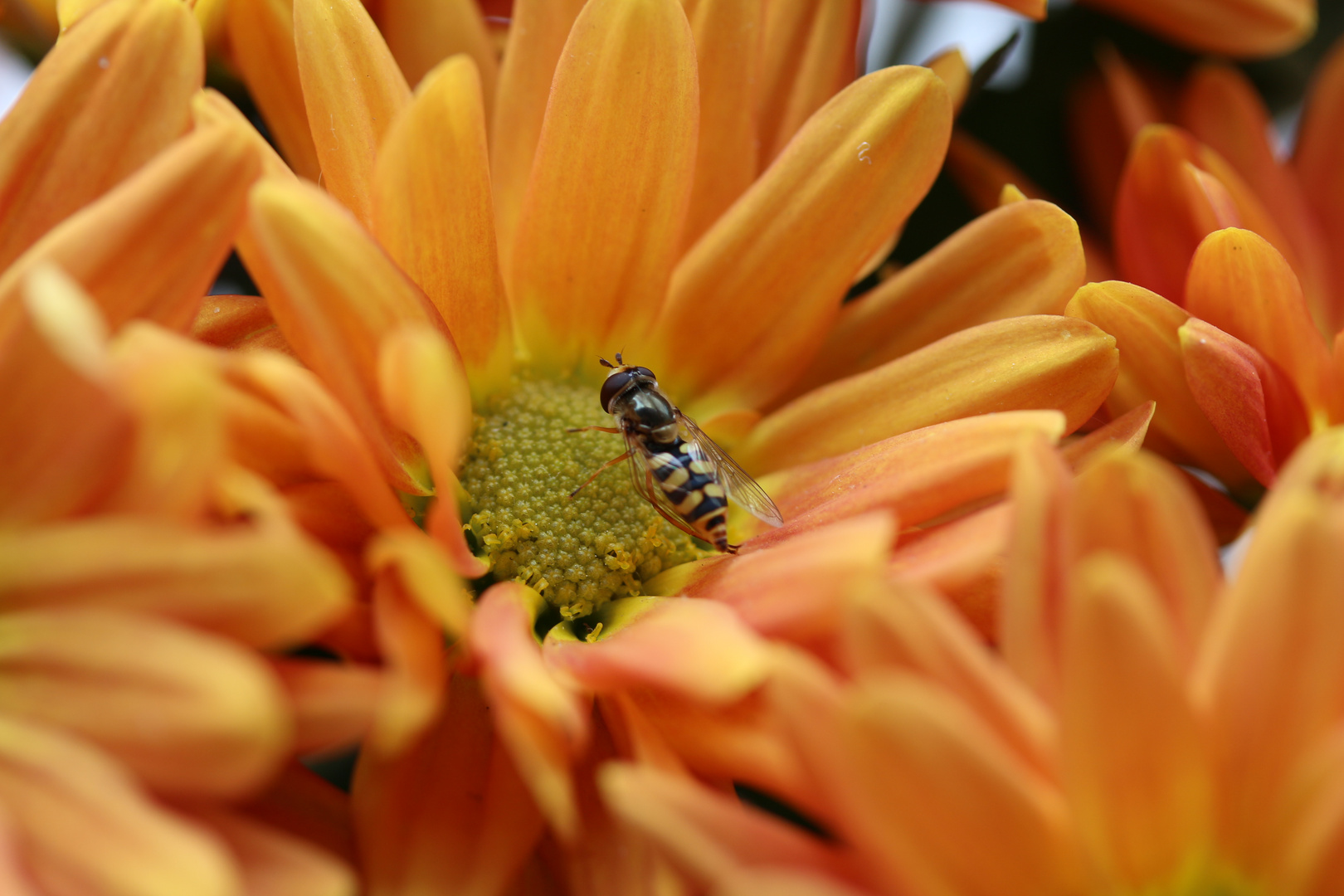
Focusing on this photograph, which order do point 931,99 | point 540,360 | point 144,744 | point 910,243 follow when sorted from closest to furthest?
point 144,744
point 931,99
point 540,360
point 910,243

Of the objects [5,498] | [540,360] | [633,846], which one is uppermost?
[5,498]

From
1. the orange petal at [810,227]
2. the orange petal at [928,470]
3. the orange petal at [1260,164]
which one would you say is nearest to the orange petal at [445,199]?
the orange petal at [810,227]

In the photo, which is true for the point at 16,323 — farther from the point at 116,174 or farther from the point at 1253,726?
the point at 1253,726

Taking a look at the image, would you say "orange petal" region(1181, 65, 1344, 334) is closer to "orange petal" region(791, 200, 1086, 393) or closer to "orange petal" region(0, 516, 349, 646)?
"orange petal" region(791, 200, 1086, 393)

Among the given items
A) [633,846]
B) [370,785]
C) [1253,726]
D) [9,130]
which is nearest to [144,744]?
[370,785]

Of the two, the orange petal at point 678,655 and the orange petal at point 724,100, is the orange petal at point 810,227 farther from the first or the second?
the orange petal at point 678,655

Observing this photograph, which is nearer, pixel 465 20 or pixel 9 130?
pixel 9 130

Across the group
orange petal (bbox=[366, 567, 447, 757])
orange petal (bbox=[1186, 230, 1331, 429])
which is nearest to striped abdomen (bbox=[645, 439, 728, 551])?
orange petal (bbox=[366, 567, 447, 757])

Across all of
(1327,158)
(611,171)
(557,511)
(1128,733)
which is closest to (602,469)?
(557,511)
